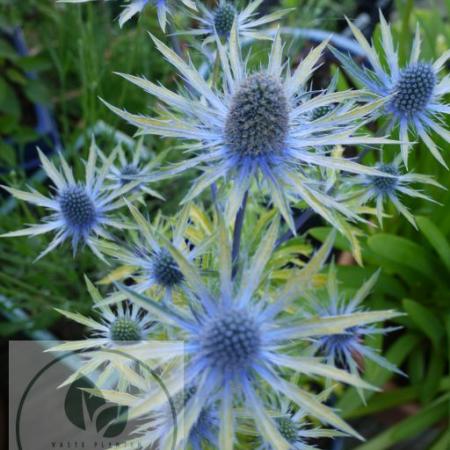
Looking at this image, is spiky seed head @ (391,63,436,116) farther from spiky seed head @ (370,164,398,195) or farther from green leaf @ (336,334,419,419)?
green leaf @ (336,334,419,419)

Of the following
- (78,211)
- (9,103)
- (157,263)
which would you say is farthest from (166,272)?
(9,103)

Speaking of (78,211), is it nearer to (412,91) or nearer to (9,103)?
(412,91)

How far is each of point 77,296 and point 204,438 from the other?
28.6 inches

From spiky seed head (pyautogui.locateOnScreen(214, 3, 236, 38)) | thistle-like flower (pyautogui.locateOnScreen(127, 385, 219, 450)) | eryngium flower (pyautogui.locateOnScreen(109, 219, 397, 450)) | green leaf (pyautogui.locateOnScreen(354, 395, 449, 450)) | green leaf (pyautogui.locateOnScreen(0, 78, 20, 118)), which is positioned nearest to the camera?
eryngium flower (pyautogui.locateOnScreen(109, 219, 397, 450))

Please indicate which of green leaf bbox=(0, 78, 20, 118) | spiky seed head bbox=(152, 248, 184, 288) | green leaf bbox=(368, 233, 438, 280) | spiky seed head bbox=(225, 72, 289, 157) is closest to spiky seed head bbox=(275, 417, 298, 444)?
spiky seed head bbox=(152, 248, 184, 288)

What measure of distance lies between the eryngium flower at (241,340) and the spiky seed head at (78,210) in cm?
27

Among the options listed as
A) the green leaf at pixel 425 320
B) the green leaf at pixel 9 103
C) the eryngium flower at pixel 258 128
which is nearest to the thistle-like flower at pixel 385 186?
the eryngium flower at pixel 258 128

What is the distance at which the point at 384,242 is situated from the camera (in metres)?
0.93

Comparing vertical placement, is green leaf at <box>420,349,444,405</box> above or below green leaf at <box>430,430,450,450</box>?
above

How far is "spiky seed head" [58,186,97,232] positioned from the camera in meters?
0.70

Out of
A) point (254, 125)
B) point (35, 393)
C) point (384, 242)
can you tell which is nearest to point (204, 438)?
point (254, 125)

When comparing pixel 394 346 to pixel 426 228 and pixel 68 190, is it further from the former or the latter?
pixel 68 190

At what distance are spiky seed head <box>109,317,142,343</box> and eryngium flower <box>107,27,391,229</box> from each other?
7.9 inches

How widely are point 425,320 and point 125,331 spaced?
623 mm
